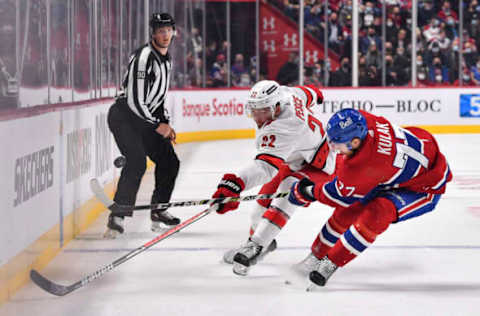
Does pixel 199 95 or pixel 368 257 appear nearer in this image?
pixel 368 257

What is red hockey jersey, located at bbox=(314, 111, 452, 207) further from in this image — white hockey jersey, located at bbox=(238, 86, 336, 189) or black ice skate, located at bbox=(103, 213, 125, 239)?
black ice skate, located at bbox=(103, 213, 125, 239)

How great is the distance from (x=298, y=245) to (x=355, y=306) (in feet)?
4.16

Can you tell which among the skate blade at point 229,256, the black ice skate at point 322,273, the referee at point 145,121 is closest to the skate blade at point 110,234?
the referee at point 145,121

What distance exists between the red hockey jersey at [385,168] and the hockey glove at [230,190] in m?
0.40

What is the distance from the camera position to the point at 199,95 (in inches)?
463

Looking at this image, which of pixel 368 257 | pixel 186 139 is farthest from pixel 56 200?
pixel 186 139

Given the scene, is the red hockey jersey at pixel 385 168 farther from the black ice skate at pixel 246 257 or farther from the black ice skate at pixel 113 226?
the black ice skate at pixel 113 226

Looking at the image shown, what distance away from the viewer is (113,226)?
4.42 meters

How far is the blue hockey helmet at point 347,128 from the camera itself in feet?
9.89

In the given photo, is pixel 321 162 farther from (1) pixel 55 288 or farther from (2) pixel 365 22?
(2) pixel 365 22

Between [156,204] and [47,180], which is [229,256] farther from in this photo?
[47,180]

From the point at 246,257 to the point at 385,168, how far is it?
31.3 inches

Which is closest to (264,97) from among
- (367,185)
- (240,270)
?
(367,185)

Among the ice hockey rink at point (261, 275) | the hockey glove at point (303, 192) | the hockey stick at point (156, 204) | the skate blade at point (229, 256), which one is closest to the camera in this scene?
the ice hockey rink at point (261, 275)
